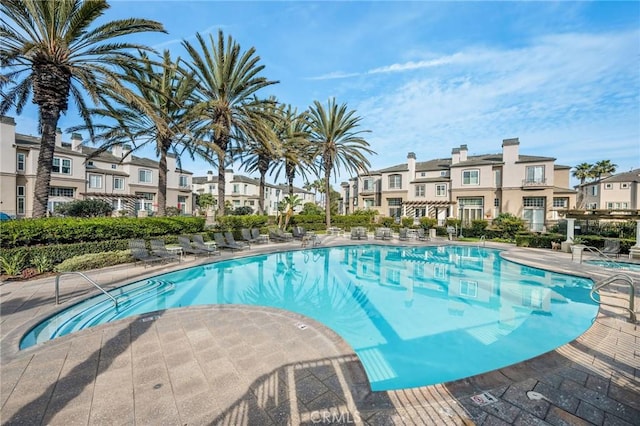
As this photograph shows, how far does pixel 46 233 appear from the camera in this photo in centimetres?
1065

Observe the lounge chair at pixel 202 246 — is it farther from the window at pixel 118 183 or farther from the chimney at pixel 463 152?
the chimney at pixel 463 152

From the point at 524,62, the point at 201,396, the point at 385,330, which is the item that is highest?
the point at 524,62

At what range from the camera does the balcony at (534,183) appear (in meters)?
30.7

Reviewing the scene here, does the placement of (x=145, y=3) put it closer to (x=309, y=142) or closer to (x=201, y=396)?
(x=309, y=142)

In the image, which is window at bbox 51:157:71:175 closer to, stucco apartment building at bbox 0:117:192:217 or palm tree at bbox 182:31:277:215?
stucco apartment building at bbox 0:117:192:217

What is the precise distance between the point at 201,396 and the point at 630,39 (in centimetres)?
1988

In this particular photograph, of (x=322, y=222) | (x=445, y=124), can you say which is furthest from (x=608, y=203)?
(x=322, y=222)

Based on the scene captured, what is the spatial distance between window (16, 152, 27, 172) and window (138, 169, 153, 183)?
11498mm

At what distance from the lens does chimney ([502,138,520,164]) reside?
1243 inches

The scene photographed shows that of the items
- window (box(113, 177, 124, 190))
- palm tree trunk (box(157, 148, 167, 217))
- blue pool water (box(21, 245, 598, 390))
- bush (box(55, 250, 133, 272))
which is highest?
window (box(113, 177, 124, 190))

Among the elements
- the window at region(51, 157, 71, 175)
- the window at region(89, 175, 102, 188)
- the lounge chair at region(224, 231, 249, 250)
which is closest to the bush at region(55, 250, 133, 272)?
the lounge chair at region(224, 231, 249, 250)

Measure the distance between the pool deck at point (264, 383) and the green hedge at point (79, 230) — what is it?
5995mm

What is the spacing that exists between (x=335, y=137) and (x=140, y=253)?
66.7ft

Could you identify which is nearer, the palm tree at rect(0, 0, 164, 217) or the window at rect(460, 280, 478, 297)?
the palm tree at rect(0, 0, 164, 217)
